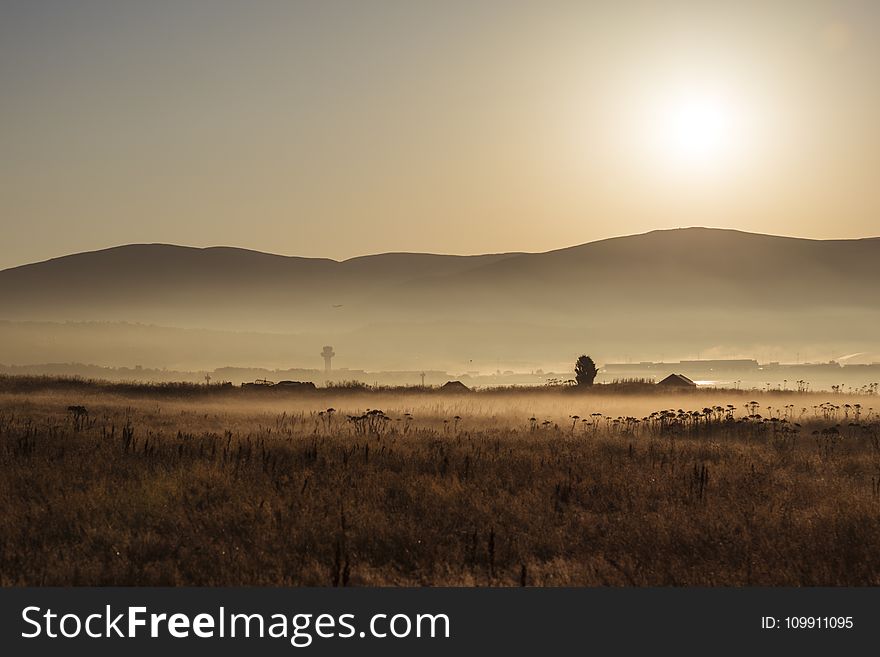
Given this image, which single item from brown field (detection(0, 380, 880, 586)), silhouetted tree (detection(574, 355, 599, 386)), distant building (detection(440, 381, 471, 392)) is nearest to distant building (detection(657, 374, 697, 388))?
silhouetted tree (detection(574, 355, 599, 386))

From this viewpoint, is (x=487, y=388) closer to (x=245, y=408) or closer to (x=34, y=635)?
(x=245, y=408)

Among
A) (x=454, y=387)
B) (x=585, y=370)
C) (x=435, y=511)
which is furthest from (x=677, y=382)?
(x=435, y=511)

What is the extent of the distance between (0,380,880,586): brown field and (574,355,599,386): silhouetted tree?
1175 inches

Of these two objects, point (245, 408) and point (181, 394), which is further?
point (181, 394)

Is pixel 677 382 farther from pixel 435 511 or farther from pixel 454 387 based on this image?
pixel 435 511

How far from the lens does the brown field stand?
9.08 m

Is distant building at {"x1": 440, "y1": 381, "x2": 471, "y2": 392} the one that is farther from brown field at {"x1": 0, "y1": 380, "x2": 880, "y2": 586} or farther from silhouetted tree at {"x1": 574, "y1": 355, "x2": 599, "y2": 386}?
brown field at {"x1": 0, "y1": 380, "x2": 880, "y2": 586}

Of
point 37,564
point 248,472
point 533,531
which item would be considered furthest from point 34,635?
point 248,472

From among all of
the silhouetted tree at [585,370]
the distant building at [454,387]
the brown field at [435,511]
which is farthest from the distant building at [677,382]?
the brown field at [435,511]

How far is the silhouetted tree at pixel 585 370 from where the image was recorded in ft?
168

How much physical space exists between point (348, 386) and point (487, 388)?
833 cm

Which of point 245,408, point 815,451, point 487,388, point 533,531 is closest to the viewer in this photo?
point 533,531

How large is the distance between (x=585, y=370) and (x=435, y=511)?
136 ft

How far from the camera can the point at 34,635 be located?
6.83 metres
